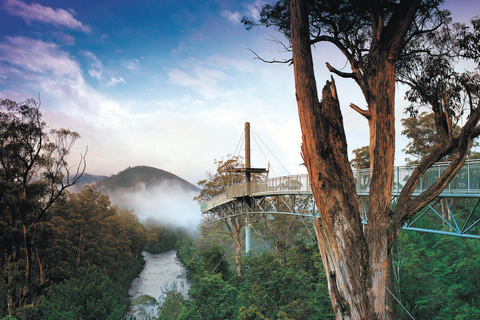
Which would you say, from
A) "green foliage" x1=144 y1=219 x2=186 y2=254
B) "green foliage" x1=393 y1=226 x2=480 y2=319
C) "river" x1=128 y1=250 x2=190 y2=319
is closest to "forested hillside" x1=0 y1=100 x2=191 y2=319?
"river" x1=128 y1=250 x2=190 y2=319

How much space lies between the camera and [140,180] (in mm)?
112500

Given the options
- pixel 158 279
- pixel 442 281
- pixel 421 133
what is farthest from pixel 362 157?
Answer: pixel 158 279

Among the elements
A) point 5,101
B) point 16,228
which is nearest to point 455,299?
point 16,228

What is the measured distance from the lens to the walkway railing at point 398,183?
848cm

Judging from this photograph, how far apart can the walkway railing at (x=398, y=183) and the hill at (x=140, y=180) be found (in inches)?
3219

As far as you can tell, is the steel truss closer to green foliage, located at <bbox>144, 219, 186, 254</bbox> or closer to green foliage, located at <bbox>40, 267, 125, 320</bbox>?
green foliage, located at <bbox>40, 267, 125, 320</bbox>

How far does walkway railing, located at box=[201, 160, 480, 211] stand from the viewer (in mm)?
8476

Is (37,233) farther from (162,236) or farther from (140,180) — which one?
(140,180)

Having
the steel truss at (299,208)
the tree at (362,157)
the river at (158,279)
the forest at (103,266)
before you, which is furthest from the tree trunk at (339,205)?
the tree at (362,157)

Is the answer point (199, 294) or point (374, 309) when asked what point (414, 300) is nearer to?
point (199, 294)

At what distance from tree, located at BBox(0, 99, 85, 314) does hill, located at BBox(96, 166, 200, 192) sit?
8333cm

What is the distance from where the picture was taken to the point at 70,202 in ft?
73.2

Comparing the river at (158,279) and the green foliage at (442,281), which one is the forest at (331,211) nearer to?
the green foliage at (442,281)

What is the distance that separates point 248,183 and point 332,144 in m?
17.1
